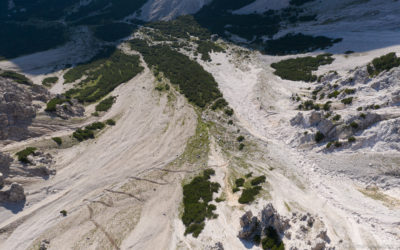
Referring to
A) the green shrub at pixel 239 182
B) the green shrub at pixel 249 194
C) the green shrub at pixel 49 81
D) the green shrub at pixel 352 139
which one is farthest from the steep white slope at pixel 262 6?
the green shrub at pixel 249 194

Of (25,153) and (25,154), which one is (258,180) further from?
(25,153)

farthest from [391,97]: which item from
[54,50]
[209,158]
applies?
[54,50]

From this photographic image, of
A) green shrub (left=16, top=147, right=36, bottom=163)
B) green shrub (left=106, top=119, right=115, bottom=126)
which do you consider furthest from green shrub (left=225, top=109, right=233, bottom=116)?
green shrub (left=16, top=147, right=36, bottom=163)

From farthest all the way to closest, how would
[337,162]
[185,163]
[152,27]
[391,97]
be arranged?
[152,27] → [185,163] → [391,97] → [337,162]

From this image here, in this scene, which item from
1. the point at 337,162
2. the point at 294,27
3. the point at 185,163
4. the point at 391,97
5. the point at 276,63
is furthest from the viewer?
the point at 294,27

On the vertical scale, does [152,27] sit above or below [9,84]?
above

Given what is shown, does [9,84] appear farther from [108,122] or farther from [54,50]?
[54,50]
